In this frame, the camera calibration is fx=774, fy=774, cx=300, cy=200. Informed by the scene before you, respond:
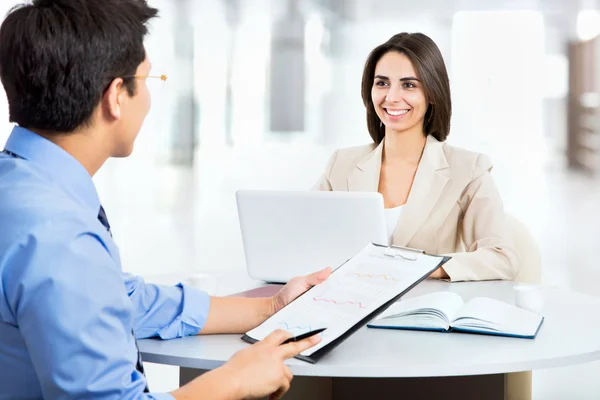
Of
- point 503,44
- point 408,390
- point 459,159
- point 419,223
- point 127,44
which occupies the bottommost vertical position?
point 408,390

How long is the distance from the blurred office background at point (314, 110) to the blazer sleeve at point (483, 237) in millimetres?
3440

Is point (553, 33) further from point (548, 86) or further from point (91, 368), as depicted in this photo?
point (91, 368)

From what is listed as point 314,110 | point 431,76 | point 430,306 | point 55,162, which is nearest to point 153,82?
point 55,162

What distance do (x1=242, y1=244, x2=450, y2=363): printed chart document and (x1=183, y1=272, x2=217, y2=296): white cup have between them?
542mm

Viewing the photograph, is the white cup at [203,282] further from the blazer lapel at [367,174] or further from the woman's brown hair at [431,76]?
the woman's brown hair at [431,76]

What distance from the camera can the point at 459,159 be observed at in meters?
2.72

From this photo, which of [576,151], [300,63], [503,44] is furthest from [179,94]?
[576,151]

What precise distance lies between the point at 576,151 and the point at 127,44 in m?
5.79

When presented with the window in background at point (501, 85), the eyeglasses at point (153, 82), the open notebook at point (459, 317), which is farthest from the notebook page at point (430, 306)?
the window in background at point (501, 85)

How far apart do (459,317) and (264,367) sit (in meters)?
0.56

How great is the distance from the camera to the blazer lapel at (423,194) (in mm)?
2625

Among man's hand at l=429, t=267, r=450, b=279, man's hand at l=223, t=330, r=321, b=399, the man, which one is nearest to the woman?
man's hand at l=429, t=267, r=450, b=279

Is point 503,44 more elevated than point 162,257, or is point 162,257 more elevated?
point 503,44

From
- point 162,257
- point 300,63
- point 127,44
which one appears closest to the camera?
point 127,44
